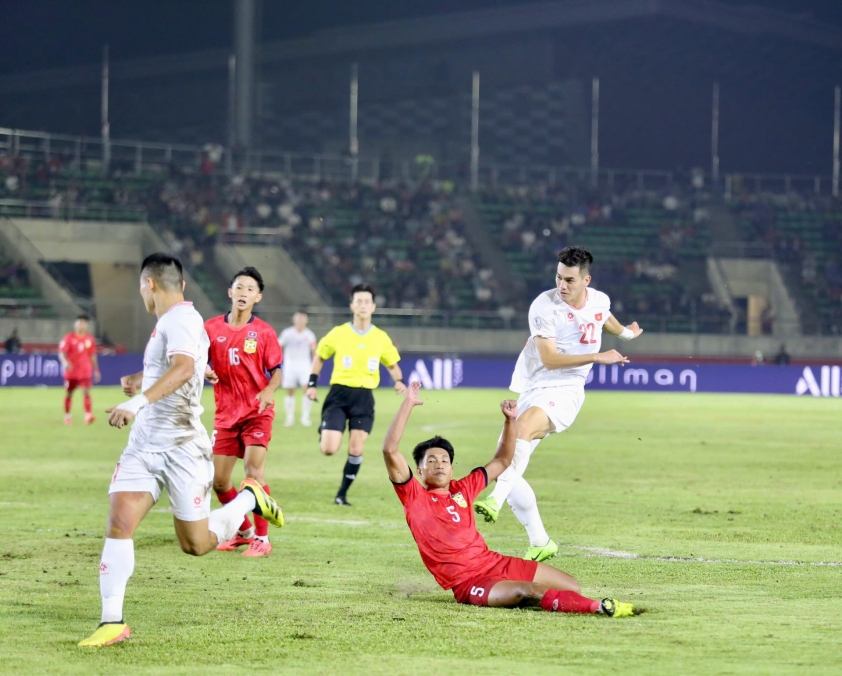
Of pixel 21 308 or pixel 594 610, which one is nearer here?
pixel 594 610

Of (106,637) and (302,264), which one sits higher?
(302,264)

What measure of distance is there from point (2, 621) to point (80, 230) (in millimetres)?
34828

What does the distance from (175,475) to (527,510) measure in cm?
333

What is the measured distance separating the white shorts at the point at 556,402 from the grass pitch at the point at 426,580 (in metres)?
1.07

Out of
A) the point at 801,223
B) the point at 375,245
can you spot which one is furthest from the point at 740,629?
the point at 801,223

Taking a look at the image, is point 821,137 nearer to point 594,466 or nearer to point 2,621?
point 594,466

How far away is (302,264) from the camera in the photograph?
42.4 meters

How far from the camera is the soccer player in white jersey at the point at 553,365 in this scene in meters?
9.36

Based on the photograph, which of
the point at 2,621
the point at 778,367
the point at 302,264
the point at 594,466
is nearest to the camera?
the point at 2,621

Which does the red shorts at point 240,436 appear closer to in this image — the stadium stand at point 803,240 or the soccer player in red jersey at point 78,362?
the soccer player in red jersey at point 78,362

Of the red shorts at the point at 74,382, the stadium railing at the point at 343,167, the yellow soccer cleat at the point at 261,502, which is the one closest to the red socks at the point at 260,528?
the yellow soccer cleat at the point at 261,502

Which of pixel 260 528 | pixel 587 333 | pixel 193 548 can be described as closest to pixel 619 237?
pixel 587 333

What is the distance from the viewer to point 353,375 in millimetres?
13656

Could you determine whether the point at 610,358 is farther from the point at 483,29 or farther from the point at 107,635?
the point at 483,29
